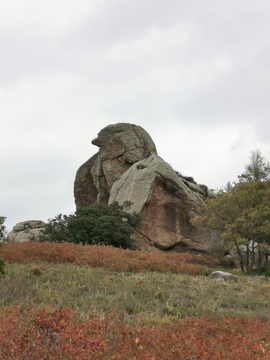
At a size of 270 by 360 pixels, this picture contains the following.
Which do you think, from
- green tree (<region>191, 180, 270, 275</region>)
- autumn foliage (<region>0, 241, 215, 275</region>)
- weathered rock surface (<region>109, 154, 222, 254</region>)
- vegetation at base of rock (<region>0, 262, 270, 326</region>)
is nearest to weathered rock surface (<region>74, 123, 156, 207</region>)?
weathered rock surface (<region>109, 154, 222, 254</region>)

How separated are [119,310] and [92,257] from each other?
9288mm

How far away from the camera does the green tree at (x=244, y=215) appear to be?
24.7 metres

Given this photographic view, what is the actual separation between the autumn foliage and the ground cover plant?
0.05m

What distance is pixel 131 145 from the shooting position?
140 feet

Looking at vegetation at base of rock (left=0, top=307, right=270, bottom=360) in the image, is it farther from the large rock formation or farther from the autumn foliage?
the large rock formation


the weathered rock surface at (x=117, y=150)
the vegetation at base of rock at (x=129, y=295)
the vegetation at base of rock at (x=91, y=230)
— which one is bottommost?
the vegetation at base of rock at (x=129, y=295)

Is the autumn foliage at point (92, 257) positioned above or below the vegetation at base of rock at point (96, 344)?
above

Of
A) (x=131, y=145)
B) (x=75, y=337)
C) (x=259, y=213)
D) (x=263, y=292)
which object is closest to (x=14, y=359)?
(x=75, y=337)

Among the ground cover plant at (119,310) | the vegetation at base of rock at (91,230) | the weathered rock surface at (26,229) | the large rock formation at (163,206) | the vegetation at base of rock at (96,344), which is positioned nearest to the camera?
the vegetation at base of rock at (96,344)

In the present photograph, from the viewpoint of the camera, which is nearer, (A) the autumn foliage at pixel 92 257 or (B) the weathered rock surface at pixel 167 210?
(A) the autumn foliage at pixel 92 257

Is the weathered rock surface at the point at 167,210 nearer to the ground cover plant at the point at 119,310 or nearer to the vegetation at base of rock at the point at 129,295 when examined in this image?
the ground cover plant at the point at 119,310

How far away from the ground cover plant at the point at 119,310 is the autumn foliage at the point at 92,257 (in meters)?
0.05

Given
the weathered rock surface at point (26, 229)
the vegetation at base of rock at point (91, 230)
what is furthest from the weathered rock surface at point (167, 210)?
the weathered rock surface at point (26, 229)

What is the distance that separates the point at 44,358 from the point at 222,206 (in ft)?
75.5
